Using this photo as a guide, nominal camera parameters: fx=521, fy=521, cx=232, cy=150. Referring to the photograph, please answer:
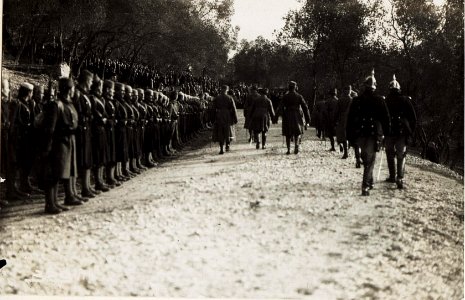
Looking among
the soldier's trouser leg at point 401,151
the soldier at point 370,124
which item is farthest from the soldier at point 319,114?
the soldier at point 370,124

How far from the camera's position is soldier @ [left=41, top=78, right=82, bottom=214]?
6121mm

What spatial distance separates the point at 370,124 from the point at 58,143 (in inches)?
166

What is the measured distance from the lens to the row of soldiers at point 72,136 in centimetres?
620

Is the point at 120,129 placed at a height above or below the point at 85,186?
above

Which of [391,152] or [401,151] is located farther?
[391,152]

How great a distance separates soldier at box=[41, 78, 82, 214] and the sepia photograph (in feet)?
0.07

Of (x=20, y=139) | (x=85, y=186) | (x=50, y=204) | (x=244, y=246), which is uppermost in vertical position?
(x=20, y=139)

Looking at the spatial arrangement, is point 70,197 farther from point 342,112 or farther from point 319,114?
point 319,114

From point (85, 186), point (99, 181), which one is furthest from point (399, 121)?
point (85, 186)

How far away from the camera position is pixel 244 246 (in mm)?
4957

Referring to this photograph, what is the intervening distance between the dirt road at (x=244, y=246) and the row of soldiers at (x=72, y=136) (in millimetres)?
473

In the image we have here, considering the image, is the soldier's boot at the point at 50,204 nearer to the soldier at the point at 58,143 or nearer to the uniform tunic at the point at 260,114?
the soldier at the point at 58,143

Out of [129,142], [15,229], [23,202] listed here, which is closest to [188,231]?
[15,229]

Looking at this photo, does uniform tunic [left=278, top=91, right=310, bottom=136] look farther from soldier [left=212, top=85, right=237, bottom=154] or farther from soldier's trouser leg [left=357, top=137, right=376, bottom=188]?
soldier's trouser leg [left=357, top=137, right=376, bottom=188]
